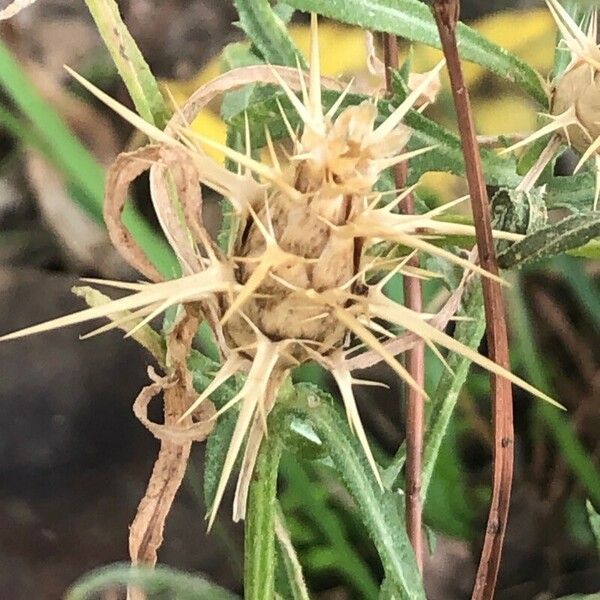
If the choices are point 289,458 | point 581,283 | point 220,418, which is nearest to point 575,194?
point 220,418

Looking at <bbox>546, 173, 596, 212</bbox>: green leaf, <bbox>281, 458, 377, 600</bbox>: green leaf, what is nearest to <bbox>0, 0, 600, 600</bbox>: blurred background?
<bbox>281, 458, 377, 600</bbox>: green leaf

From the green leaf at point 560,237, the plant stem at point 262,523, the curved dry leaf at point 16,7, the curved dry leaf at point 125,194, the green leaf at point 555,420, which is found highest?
the curved dry leaf at point 16,7

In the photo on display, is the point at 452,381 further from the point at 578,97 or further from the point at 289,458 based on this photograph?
the point at 289,458

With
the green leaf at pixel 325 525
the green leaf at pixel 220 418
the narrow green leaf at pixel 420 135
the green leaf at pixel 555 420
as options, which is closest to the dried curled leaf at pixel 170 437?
the green leaf at pixel 220 418

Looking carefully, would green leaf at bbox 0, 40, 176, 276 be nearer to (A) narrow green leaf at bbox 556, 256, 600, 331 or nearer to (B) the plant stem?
(A) narrow green leaf at bbox 556, 256, 600, 331

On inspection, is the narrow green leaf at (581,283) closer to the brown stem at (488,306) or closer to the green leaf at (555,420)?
the green leaf at (555,420)

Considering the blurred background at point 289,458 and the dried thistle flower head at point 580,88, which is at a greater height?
the dried thistle flower head at point 580,88
